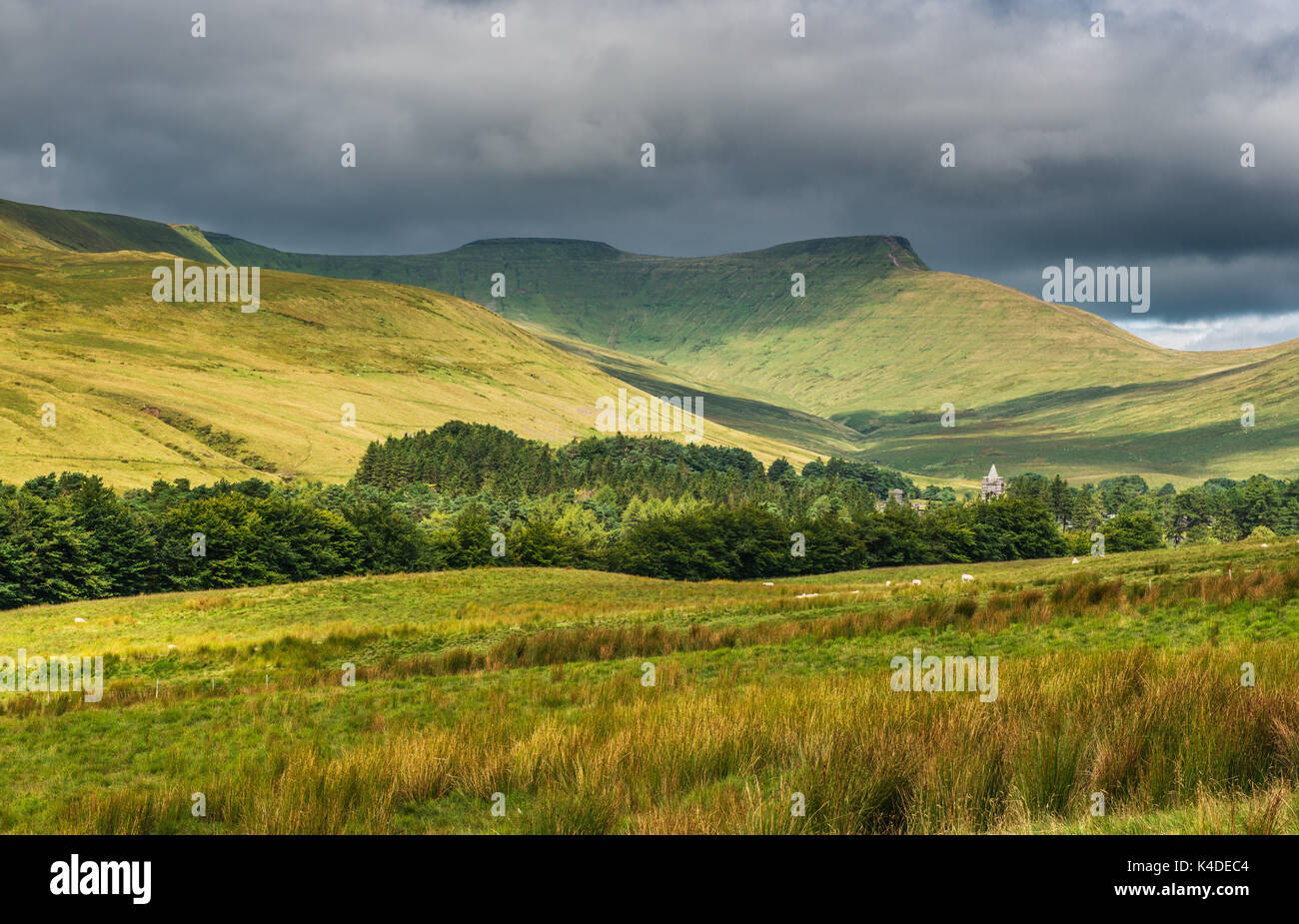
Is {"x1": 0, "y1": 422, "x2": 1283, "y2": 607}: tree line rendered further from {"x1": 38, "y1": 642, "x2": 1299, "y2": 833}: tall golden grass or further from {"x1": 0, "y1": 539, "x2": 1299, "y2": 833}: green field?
{"x1": 38, "y1": 642, "x2": 1299, "y2": 833}: tall golden grass

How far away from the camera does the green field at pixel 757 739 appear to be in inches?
234

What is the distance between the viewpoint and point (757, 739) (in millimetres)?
7645

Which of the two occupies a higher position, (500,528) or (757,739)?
(757,739)

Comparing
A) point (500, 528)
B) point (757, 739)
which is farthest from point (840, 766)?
point (500, 528)

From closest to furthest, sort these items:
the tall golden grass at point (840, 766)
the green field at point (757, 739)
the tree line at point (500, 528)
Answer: the tall golden grass at point (840, 766)
the green field at point (757, 739)
the tree line at point (500, 528)

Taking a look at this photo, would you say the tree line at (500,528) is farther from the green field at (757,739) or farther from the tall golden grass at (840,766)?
the tall golden grass at (840,766)

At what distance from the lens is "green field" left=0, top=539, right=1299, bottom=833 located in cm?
594

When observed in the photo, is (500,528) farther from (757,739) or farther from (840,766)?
(840,766)

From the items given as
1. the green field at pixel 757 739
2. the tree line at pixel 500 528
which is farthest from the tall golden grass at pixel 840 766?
the tree line at pixel 500 528

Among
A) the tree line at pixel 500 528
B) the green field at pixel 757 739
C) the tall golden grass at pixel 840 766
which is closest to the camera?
the tall golden grass at pixel 840 766

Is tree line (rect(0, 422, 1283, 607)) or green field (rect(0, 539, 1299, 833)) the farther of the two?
tree line (rect(0, 422, 1283, 607))

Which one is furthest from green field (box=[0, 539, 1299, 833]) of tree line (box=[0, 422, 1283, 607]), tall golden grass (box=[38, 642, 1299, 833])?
tree line (box=[0, 422, 1283, 607])
